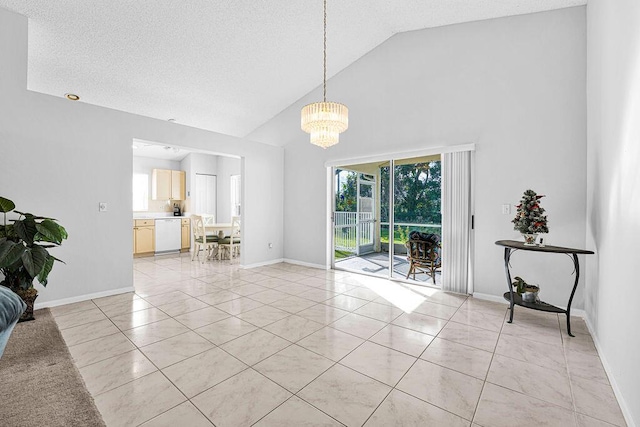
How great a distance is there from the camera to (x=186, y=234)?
7.71 m

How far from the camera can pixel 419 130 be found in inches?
171

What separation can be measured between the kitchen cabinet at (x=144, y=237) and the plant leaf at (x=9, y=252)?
416 cm

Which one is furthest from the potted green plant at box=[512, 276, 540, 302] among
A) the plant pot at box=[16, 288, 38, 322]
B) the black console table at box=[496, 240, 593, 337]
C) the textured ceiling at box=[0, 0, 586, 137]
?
the plant pot at box=[16, 288, 38, 322]

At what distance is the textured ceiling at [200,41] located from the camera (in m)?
3.35

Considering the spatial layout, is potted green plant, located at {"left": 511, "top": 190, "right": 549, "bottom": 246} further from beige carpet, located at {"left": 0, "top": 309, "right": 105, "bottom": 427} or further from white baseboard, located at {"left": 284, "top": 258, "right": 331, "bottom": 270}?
beige carpet, located at {"left": 0, "top": 309, "right": 105, "bottom": 427}

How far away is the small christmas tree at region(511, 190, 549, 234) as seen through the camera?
9.41ft

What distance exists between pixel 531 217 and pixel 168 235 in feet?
24.2

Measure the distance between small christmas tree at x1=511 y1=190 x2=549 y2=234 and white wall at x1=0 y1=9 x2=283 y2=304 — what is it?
15.3 ft

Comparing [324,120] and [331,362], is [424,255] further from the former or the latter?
[331,362]

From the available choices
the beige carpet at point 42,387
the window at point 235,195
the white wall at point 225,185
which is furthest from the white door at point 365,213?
the beige carpet at point 42,387

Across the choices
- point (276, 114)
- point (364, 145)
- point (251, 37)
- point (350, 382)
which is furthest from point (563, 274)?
point (276, 114)

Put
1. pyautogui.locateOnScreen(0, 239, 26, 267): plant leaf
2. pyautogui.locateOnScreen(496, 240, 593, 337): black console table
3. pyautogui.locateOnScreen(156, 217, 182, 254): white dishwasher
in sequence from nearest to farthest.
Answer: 1. pyautogui.locateOnScreen(0, 239, 26, 267): plant leaf
2. pyautogui.locateOnScreen(496, 240, 593, 337): black console table
3. pyautogui.locateOnScreen(156, 217, 182, 254): white dishwasher

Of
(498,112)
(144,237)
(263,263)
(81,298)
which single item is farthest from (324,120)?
(144,237)

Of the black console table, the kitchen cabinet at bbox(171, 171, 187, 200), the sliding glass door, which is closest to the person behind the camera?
the black console table
